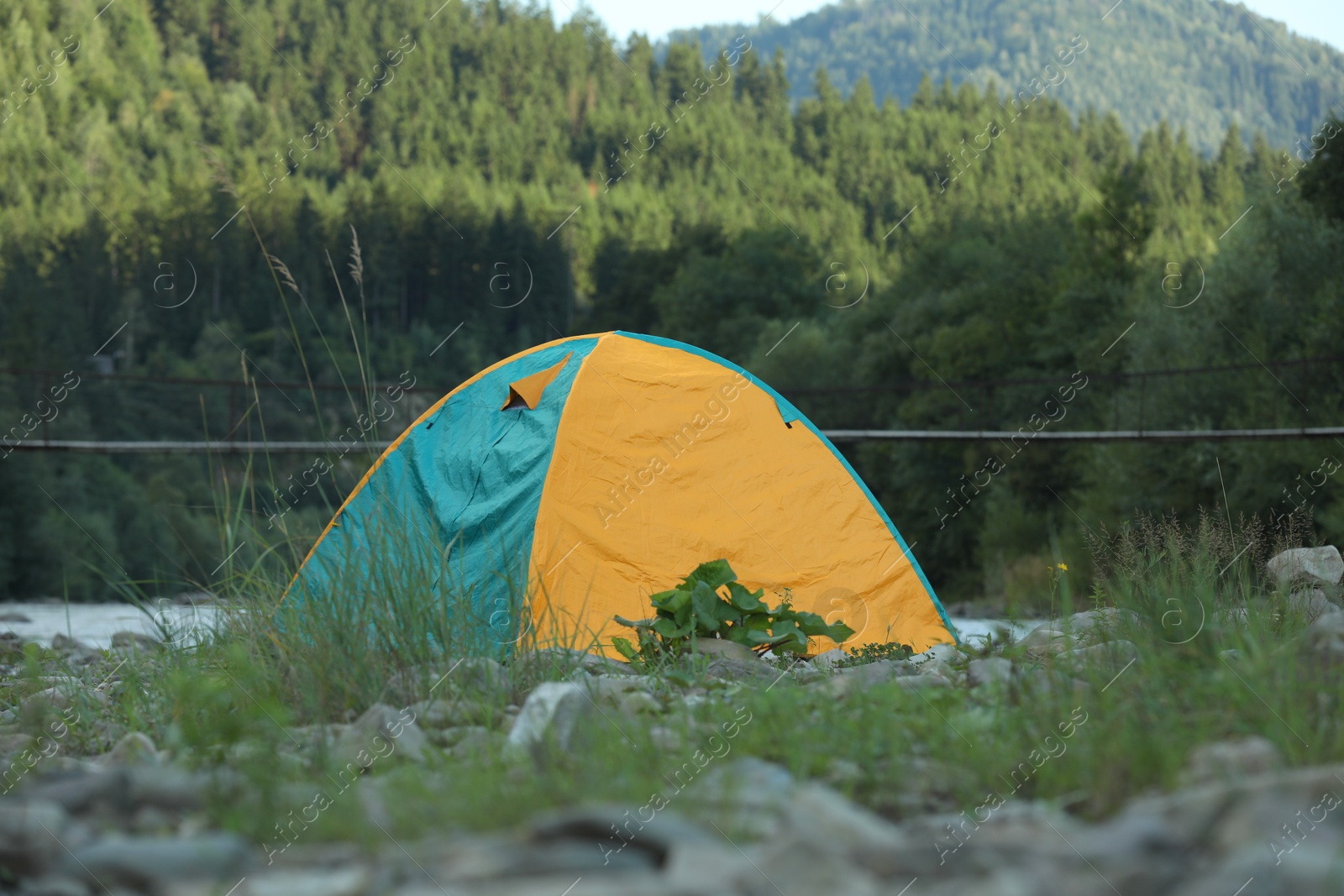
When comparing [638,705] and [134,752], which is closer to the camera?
[134,752]

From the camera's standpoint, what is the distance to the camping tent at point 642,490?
4.45m

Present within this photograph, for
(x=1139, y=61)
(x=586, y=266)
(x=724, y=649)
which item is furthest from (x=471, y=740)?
(x=1139, y=61)

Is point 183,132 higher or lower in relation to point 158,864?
higher

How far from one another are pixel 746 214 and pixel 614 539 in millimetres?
41618

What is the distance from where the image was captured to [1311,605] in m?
3.17

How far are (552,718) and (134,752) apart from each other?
0.95 meters

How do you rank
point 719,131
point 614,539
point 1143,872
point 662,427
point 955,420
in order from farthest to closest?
point 719,131, point 955,420, point 662,427, point 614,539, point 1143,872

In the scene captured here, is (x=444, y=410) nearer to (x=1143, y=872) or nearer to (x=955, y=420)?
(x=1143, y=872)

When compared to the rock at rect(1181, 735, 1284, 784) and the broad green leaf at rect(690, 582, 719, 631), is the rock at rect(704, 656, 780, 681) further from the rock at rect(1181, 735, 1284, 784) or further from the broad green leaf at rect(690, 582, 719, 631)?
the rock at rect(1181, 735, 1284, 784)

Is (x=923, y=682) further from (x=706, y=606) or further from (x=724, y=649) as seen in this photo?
(x=706, y=606)

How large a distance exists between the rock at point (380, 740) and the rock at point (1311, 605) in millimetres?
2252

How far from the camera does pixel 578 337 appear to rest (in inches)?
212

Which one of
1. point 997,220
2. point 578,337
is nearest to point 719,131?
point 997,220

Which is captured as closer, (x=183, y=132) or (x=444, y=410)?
(x=444, y=410)
